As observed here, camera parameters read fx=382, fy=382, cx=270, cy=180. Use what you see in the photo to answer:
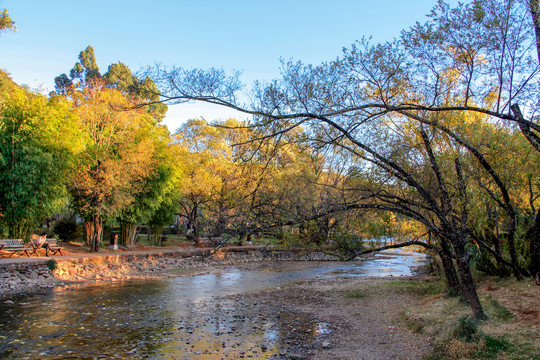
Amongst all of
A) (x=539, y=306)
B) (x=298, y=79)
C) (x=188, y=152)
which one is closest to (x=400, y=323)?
(x=539, y=306)

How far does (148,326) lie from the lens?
10.8m

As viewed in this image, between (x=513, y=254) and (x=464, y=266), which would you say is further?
(x=513, y=254)

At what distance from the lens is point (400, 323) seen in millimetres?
10148

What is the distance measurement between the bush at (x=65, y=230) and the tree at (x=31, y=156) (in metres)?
5.62

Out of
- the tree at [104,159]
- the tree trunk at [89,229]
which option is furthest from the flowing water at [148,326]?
the tree trunk at [89,229]

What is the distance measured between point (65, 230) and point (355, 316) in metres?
24.3

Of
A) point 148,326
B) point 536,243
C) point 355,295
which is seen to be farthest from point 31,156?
point 536,243

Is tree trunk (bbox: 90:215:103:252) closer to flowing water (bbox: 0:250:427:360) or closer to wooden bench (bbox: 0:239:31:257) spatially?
wooden bench (bbox: 0:239:31:257)

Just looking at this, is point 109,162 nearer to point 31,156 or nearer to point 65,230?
point 31,156

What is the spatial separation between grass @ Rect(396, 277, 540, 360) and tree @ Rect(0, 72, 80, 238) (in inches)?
759

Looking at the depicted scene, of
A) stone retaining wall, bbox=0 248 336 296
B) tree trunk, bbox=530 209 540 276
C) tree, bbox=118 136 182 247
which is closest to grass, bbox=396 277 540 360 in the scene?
tree trunk, bbox=530 209 540 276

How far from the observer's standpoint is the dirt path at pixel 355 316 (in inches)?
320

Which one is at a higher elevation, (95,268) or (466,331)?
(466,331)

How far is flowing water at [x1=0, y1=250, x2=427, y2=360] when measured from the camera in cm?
856
